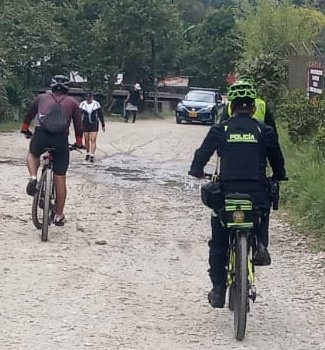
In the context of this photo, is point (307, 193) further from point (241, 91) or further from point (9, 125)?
point (9, 125)

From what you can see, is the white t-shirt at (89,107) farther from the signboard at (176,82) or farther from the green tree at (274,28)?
the signboard at (176,82)

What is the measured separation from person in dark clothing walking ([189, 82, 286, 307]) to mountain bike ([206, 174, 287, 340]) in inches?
4.7

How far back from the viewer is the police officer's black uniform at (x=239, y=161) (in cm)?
654

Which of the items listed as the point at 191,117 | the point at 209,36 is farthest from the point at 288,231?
the point at 209,36

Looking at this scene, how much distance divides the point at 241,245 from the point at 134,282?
195 centimetres

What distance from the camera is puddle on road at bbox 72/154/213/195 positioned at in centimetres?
1559

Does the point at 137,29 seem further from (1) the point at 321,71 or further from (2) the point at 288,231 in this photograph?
(2) the point at 288,231

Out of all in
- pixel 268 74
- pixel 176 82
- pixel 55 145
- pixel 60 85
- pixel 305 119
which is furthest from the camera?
pixel 176 82

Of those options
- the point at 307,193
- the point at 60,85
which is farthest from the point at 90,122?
the point at 60,85

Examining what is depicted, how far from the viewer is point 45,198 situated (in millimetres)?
9945

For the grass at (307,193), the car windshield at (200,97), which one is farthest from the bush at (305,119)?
the car windshield at (200,97)

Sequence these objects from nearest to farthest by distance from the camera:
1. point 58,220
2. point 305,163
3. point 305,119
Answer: point 58,220
point 305,163
point 305,119

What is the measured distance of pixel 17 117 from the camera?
110 feet

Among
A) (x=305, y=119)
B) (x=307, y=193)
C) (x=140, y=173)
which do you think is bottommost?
(x=140, y=173)
